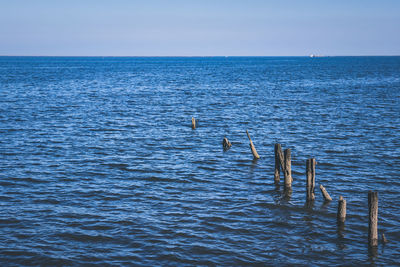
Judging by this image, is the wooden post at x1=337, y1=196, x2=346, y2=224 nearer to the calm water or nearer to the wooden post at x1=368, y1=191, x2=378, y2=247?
the calm water

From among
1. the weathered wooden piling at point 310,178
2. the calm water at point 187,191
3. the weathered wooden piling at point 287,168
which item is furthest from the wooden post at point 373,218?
the weathered wooden piling at point 287,168

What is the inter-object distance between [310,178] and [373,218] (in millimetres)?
4467

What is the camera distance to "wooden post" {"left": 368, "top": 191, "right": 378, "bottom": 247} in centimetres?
1359

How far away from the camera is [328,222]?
16.7 metres

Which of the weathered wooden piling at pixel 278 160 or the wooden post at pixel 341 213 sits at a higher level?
the weathered wooden piling at pixel 278 160

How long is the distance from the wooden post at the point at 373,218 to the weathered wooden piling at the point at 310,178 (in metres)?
4.12

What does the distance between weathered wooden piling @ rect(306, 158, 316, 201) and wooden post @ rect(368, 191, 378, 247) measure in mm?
4124

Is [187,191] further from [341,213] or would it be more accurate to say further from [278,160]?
[341,213]

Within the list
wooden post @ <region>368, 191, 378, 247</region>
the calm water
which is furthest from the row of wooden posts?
the calm water

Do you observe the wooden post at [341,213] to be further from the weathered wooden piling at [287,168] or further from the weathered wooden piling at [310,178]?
the weathered wooden piling at [287,168]

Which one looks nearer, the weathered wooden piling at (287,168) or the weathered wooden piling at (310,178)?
the weathered wooden piling at (310,178)

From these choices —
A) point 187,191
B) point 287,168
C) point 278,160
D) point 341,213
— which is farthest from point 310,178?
point 187,191

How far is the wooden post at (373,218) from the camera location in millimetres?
13594

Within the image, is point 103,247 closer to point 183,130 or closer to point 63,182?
point 63,182
